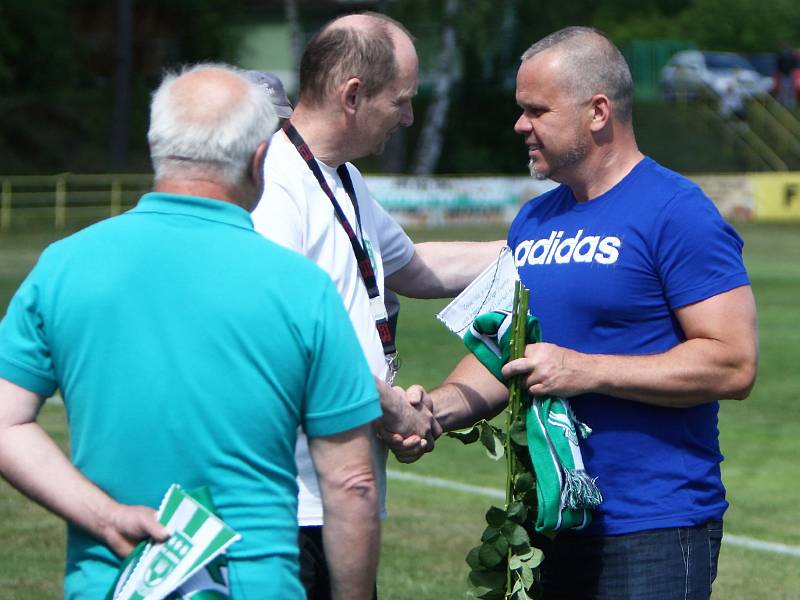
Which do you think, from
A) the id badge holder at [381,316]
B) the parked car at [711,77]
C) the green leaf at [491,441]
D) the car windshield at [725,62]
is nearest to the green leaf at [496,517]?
the green leaf at [491,441]

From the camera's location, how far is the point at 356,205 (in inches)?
165

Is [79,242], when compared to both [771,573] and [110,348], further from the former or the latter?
[771,573]

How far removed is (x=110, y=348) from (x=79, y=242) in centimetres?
24

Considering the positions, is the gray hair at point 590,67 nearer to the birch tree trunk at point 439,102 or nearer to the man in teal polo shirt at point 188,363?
the man in teal polo shirt at point 188,363

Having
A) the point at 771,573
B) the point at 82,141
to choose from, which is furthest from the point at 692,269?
the point at 82,141

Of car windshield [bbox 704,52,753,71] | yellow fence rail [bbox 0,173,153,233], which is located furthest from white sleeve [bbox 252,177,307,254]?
car windshield [bbox 704,52,753,71]

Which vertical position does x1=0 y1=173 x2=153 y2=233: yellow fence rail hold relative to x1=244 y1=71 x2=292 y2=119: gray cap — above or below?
below

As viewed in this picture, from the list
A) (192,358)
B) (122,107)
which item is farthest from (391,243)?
(122,107)

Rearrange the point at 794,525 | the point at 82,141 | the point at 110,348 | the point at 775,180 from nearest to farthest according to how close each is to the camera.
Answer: the point at 110,348 → the point at 794,525 → the point at 775,180 → the point at 82,141

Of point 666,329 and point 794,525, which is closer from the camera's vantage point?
point 666,329

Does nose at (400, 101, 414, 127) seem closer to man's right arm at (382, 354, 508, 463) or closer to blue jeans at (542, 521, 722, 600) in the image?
man's right arm at (382, 354, 508, 463)

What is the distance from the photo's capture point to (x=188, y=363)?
304 centimetres

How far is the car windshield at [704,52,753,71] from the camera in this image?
167 feet

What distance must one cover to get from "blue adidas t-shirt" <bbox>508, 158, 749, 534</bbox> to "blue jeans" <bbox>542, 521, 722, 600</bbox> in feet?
0.12
